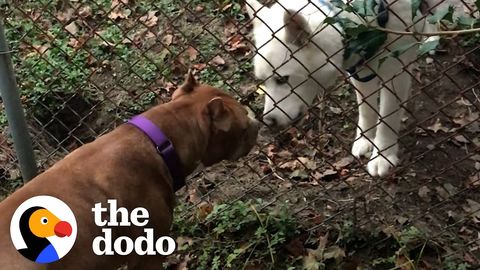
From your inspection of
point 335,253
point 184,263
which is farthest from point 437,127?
point 184,263

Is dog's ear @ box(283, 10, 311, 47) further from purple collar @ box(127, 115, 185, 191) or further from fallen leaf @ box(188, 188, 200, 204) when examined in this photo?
fallen leaf @ box(188, 188, 200, 204)

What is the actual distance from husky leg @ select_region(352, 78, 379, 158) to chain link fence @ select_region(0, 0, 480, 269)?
7cm

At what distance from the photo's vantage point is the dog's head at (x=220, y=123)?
3.16 m

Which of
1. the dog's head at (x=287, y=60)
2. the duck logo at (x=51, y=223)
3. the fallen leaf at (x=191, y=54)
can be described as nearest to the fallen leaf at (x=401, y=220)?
the dog's head at (x=287, y=60)

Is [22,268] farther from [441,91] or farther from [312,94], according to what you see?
[441,91]

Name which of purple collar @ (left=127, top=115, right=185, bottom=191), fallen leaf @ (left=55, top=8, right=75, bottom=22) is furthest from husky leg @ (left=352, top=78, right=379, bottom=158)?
fallen leaf @ (left=55, top=8, right=75, bottom=22)

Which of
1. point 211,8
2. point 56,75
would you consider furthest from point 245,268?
point 211,8

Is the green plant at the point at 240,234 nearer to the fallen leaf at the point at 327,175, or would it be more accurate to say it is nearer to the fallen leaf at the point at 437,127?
the fallen leaf at the point at 327,175

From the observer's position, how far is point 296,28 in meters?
3.49

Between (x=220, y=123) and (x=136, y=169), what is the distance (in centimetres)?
45

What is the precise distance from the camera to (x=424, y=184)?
151 inches

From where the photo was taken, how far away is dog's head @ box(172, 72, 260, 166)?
316cm

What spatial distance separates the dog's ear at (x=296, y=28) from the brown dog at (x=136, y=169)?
0.49 m

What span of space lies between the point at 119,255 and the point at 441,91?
253cm
